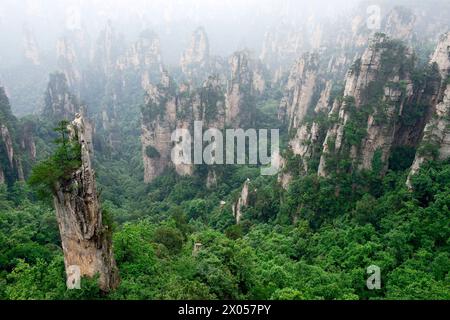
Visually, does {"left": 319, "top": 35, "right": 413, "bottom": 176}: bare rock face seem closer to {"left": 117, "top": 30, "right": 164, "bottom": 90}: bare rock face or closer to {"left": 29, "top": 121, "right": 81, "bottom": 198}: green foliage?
{"left": 29, "top": 121, "right": 81, "bottom": 198}: green foliage

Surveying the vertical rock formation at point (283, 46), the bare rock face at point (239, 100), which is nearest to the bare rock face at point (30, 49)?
the vertical rock formation at point (283, 46)

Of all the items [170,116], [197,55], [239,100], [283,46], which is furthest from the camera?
[283,46]

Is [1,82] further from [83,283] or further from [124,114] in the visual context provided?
[83,283]

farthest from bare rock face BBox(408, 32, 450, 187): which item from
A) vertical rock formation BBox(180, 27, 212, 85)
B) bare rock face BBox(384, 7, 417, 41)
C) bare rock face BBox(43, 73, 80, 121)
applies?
vertical rock formation BBox(180, 27, 212, 85)

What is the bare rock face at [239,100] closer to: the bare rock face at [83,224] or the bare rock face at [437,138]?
the bare rock face at [437,138]

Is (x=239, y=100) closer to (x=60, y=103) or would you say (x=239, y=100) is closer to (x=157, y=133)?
(x=157, y=133)

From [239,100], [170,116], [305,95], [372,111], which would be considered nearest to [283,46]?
[239,100]

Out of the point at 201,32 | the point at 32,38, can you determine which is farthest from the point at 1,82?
the point at 201,32
